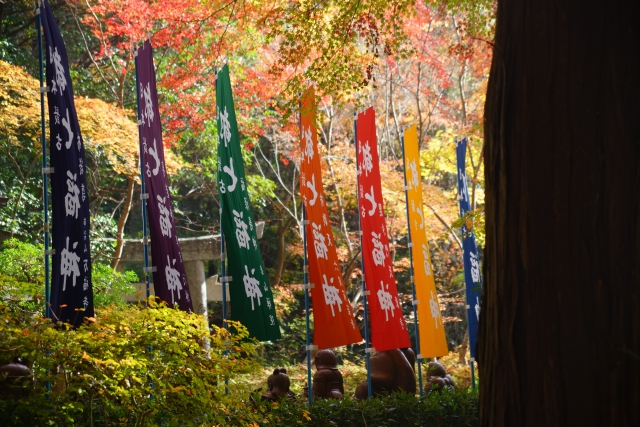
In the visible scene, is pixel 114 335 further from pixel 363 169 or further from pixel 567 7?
pixel 363 169

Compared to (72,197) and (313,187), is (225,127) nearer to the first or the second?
(313,187)

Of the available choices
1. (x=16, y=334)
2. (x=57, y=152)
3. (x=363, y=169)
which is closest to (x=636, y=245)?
(x=16, y=334)

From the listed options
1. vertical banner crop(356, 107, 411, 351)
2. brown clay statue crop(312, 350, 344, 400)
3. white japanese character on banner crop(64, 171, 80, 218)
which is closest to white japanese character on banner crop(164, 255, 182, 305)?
white japanese character on banner crop(64, 171, 80, 218)

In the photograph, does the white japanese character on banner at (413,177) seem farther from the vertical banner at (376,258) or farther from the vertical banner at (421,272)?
the vertical banner at (376,258)

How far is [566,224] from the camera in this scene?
90.9 inches

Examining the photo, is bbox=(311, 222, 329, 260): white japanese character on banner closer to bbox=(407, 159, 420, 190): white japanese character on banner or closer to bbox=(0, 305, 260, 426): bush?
bbox=(407, 159, 420, 190): white japanese character on banner

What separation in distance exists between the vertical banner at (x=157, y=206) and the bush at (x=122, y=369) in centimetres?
121

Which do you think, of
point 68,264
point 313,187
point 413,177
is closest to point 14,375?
point 68,264

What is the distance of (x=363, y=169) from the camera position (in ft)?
25.4

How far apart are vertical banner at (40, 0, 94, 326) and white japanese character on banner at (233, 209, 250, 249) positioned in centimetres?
148

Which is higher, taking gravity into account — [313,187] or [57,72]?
[57,72]

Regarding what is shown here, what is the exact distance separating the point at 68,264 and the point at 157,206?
1143mm

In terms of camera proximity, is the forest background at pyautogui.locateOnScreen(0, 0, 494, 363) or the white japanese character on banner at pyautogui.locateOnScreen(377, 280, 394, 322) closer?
the white japanese character on banner at pyautogui.locateOnScreen(377, 280, 394, 322)

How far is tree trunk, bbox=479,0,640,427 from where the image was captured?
7.41 feet
